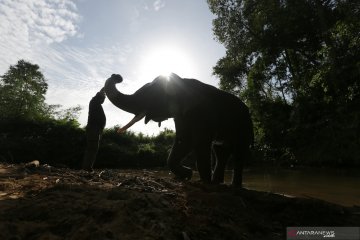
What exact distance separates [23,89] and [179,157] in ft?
111

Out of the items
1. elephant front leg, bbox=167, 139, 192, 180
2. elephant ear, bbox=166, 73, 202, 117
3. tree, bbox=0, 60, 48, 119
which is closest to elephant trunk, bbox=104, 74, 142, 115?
elephant ear, bbox=166, 73, 202, 117

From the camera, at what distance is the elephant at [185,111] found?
6.95 meters

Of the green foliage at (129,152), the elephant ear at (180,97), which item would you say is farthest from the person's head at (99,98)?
the green foliage at (129,152)

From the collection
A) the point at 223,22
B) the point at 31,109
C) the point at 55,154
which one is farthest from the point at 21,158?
the point at 223,22

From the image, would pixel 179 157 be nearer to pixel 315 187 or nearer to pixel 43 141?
pixel 315 187

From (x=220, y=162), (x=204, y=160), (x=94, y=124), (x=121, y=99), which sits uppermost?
(x=121, y=99)

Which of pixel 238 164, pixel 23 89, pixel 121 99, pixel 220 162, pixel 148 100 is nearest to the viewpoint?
pixel 121 99

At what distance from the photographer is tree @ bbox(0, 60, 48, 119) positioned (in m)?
34.2

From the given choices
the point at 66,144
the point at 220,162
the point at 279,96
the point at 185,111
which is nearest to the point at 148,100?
the point at 185,111

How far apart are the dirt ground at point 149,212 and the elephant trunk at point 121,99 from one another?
1.95m

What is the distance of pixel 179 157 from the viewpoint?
698 centimetres

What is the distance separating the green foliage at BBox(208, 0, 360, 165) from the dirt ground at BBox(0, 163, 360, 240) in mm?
12115

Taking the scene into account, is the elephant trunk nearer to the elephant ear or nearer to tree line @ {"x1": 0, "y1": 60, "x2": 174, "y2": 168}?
the elephant ear

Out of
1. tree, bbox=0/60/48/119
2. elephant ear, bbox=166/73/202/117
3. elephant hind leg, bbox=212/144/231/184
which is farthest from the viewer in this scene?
tree, bbox=0/60/48/119
